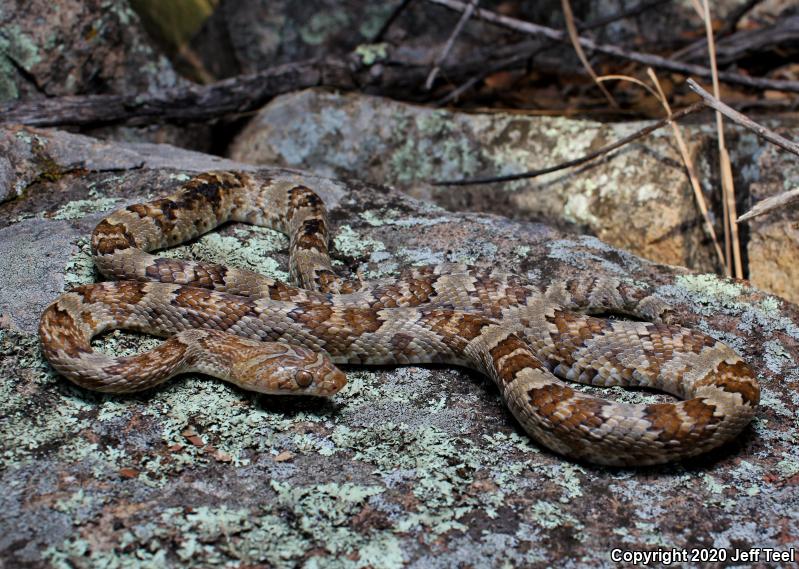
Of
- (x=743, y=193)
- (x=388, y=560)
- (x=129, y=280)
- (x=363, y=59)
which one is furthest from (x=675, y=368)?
(x=363, y=59)

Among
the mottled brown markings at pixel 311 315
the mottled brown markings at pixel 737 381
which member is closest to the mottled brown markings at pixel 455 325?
the mottled brown markings at pixel 311 315

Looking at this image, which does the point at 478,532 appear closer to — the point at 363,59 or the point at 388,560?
the point at 388,560

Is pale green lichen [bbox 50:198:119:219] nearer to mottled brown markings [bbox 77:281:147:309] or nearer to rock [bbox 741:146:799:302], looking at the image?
mottled brown markings [bbox 77:281:147:309]

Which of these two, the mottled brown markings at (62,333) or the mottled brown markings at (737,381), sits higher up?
the mottled brown markings at (62,333)

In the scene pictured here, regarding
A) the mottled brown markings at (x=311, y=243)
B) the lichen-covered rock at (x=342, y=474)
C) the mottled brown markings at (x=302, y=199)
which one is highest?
the mottled brown markings at (x=302, y=199)

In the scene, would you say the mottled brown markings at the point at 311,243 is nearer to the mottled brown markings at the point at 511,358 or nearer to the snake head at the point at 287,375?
the snake head at the point at 287,375

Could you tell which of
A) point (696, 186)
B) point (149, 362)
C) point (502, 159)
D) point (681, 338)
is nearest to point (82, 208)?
point (149, 362)

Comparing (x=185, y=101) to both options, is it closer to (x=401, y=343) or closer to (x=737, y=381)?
(x=401, y=343)

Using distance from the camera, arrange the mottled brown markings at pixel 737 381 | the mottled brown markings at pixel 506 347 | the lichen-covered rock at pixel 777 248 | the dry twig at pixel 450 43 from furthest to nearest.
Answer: the dry twig at pixel 450 43, the lichen-covered rock at pixel 777 248, the mottled brown markings at pixel 506 347, the mottled brown markings at pixel 737 381
